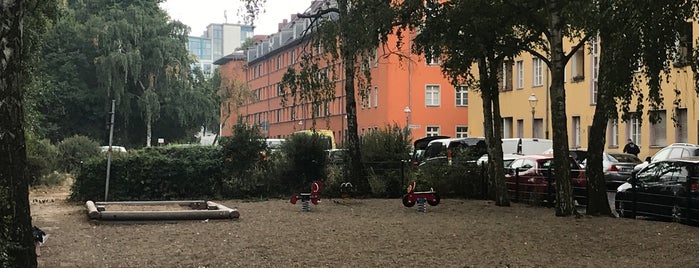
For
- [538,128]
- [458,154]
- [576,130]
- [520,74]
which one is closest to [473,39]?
[458,154]

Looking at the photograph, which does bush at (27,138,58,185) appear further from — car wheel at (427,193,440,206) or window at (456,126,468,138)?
window at (456,126,468,138)

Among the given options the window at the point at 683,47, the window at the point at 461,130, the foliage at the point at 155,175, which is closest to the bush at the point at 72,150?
the foliage at the point at 155,175

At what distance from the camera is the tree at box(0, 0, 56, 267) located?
24.2 feet

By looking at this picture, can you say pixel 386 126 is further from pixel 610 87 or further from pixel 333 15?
pixel 610 87

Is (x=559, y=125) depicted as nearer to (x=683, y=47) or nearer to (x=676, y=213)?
(x=676, y=213)

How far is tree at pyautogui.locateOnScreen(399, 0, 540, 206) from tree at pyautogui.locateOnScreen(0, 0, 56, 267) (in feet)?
40.5

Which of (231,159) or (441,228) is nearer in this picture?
(441,228)

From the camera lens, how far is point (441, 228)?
1527 centimetres

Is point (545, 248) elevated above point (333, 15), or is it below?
below

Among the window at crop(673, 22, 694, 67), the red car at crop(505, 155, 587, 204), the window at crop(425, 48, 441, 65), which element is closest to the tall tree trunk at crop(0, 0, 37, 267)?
the window at crop(673, 22, 694, 67)

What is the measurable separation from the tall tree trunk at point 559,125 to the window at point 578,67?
97.4 ft

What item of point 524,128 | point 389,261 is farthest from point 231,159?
point 524,128

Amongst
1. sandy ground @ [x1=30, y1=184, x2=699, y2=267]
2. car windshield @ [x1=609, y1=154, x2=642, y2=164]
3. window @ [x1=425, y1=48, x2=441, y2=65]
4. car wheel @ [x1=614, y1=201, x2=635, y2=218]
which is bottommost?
sandy ground @ [x1=30, y1=184, x2=699, y2=267]

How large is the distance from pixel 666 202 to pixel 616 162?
500 inches
